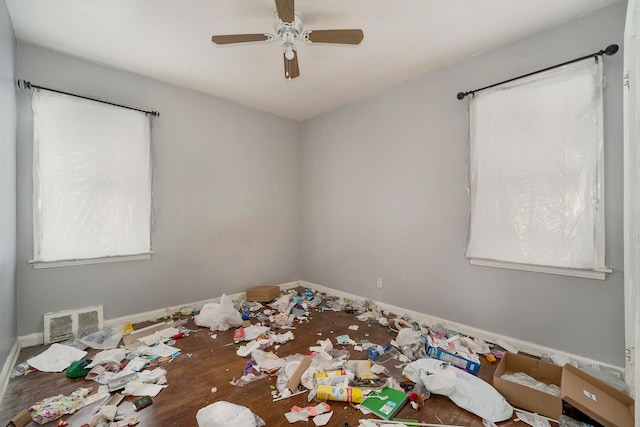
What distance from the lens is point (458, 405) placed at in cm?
164

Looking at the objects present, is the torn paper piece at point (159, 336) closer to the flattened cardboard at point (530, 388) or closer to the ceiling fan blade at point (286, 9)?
the flattened cardboard at point (530, 388)

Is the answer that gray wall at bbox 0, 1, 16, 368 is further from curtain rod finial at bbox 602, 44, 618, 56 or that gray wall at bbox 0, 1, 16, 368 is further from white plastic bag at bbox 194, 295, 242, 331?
curtain rod finial at bbox 602, 44, 618, 56

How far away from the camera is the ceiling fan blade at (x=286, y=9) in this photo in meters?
1.58

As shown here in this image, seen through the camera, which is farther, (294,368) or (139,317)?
(139,317)

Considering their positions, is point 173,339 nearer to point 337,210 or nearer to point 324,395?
point 324,395

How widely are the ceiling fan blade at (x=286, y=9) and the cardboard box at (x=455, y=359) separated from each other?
2.55 meters

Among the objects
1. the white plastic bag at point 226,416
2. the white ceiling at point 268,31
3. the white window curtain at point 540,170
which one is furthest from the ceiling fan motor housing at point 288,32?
the white plastic bag at point 226,416

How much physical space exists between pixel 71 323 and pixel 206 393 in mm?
1698

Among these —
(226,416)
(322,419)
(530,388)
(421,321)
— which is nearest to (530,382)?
(530,388)

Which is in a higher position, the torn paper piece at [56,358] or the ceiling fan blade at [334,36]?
the ceiling fan blade at [334,36]

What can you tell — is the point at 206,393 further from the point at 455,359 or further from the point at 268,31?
the point at 268,31

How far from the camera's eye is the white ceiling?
1.95 metres

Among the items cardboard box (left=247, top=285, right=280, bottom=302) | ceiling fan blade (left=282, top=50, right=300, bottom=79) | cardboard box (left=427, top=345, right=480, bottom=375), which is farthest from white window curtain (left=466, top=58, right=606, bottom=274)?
cardboard box (left=247, top=285, right=280, bottom=302)

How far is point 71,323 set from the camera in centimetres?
248
